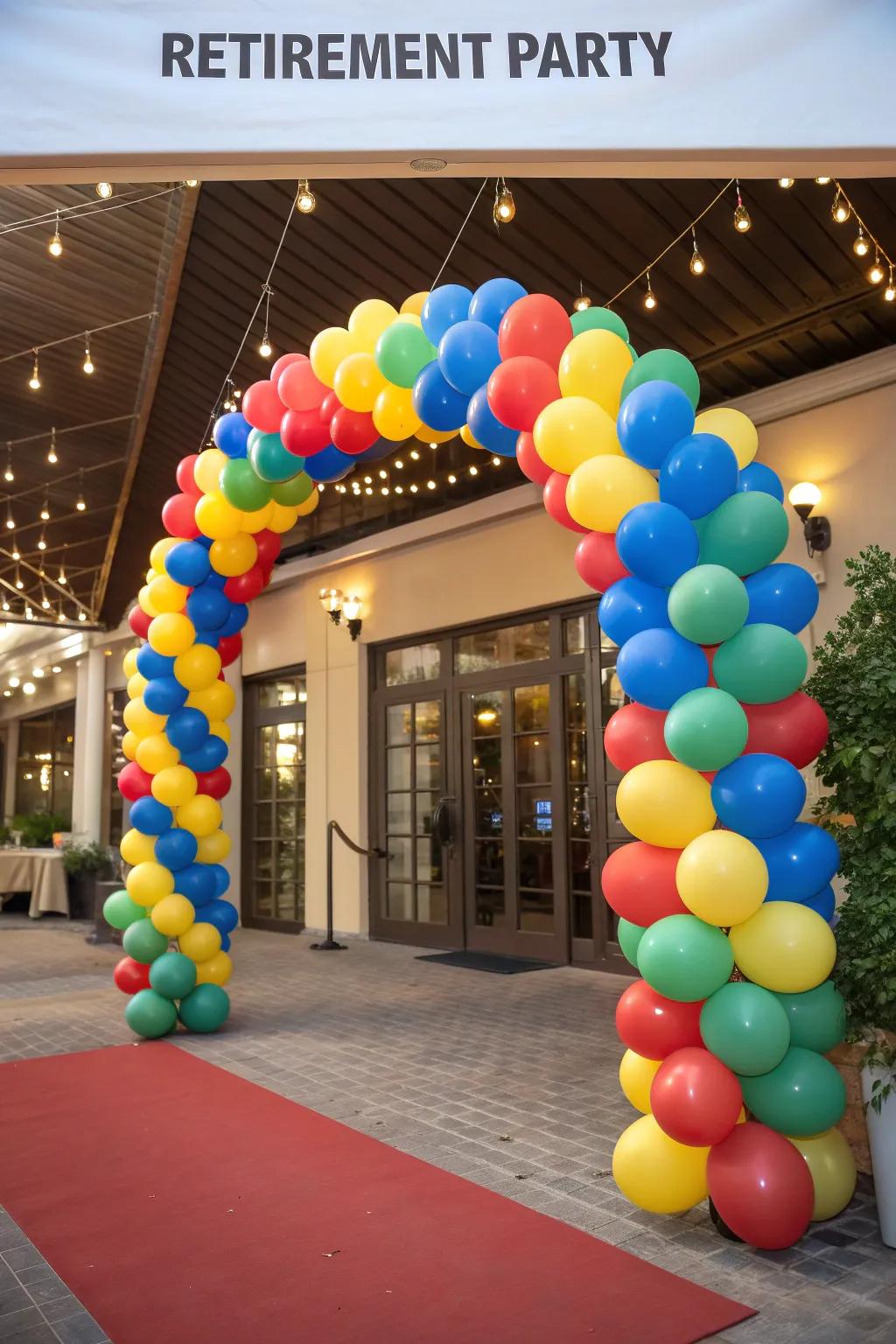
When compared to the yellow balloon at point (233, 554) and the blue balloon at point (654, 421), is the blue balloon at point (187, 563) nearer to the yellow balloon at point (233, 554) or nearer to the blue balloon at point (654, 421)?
A: the yellow balloon at point (233, 554)

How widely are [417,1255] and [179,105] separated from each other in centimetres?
278

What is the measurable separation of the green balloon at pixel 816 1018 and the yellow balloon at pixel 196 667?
11.4 feet

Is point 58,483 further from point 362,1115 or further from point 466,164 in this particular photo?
point 466,164

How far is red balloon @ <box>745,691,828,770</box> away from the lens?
9.66 ft

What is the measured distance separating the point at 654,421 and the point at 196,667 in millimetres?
3136

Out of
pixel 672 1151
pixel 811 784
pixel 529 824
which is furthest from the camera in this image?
pixel 529 824

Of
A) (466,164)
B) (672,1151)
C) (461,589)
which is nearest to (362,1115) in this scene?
(672,1151)

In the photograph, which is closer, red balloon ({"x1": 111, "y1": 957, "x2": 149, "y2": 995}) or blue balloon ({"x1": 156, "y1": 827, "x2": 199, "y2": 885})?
blue balloon ({"x1": 156, "y1": 827, "x2": 199, "y2": 885})

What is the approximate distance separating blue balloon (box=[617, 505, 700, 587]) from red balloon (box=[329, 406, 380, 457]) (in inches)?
62.8

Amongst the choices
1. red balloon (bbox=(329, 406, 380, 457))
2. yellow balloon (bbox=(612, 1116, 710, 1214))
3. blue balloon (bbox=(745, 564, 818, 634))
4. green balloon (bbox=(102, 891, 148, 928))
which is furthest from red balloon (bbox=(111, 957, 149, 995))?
blue balloon (bbox=(745, 564, 818, 634))

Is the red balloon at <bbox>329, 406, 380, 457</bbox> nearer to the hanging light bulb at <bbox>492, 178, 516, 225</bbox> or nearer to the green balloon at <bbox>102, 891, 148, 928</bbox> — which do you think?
the hanging light bulb at <bbox>492, 178, 516, 225</bbox>

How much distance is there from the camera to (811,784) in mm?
5590

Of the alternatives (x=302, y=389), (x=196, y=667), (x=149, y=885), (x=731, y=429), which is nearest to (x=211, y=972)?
(x=149, y=885)

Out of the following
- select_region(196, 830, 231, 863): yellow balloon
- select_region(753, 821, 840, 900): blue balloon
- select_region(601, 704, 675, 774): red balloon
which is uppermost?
select_region(601, 704, 675, 774): red balloon
